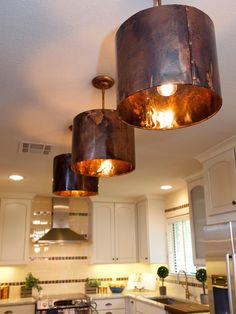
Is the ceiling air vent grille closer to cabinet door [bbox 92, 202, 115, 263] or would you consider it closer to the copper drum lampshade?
the copper drum lampshade

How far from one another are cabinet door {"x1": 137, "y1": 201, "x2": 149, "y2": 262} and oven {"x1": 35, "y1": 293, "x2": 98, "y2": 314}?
1.08 metres

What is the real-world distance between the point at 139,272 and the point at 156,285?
15.4 inches

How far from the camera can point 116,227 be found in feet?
17.9

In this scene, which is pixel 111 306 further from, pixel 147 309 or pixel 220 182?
pixel 220 182

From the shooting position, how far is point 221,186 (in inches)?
116

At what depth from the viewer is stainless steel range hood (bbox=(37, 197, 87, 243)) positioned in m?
4.91

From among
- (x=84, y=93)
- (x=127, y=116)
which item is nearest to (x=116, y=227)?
(x=84, y=93)

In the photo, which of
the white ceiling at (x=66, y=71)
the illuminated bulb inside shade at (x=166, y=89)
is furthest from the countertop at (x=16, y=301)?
the illuminated bulb inside shade at (x=166, y=89)

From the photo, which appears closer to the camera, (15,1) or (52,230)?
(15,1)

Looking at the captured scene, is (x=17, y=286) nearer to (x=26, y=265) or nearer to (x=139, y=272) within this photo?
(x=26, y=265)

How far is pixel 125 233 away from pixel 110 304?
1133 millimetres

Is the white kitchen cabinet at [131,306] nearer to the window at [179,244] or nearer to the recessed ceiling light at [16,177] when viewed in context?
the window at [179,244]

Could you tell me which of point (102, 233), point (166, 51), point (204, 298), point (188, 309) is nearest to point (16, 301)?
point (102, 233)

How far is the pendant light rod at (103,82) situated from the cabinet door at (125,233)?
3.77 m
